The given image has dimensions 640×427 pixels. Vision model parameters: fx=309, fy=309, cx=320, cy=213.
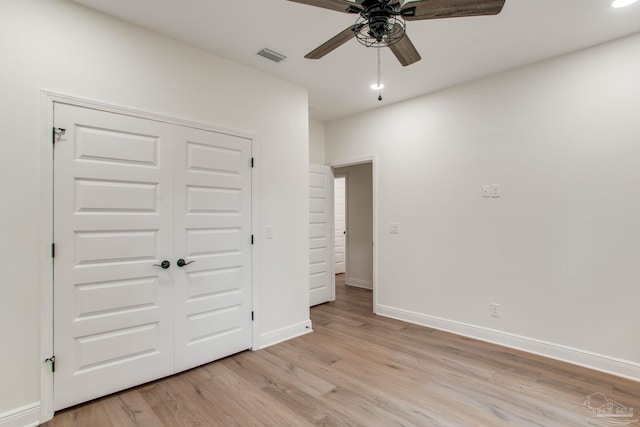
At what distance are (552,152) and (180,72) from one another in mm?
3591

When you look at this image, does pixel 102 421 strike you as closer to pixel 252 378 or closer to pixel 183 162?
pixel 252 378

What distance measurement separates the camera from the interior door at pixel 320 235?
4766 mm

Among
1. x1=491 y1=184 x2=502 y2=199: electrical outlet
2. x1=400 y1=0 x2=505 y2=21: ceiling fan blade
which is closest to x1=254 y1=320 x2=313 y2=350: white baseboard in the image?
x1=491 y1=184 x2=502 y2=199: electrical outlet

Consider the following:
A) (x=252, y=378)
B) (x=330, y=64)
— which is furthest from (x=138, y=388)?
(x=330, y=64)

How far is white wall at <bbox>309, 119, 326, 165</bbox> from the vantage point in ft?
16.1

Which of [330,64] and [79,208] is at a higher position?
[330,64]

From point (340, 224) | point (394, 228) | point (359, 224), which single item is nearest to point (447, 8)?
point (394, 228)

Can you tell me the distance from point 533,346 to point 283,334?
258 centimetres

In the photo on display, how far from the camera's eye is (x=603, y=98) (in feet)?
9.11

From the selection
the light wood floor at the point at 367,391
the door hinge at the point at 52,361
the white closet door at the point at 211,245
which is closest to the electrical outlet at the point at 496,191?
the light wood floor at the point at 367,391

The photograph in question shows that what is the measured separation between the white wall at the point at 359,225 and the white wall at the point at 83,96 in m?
2.77

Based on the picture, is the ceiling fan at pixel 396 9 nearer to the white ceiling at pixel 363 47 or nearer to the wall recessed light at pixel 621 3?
the white ceiling at pixel 363 47

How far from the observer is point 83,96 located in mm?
2264

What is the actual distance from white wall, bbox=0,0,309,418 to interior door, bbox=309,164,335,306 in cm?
128
